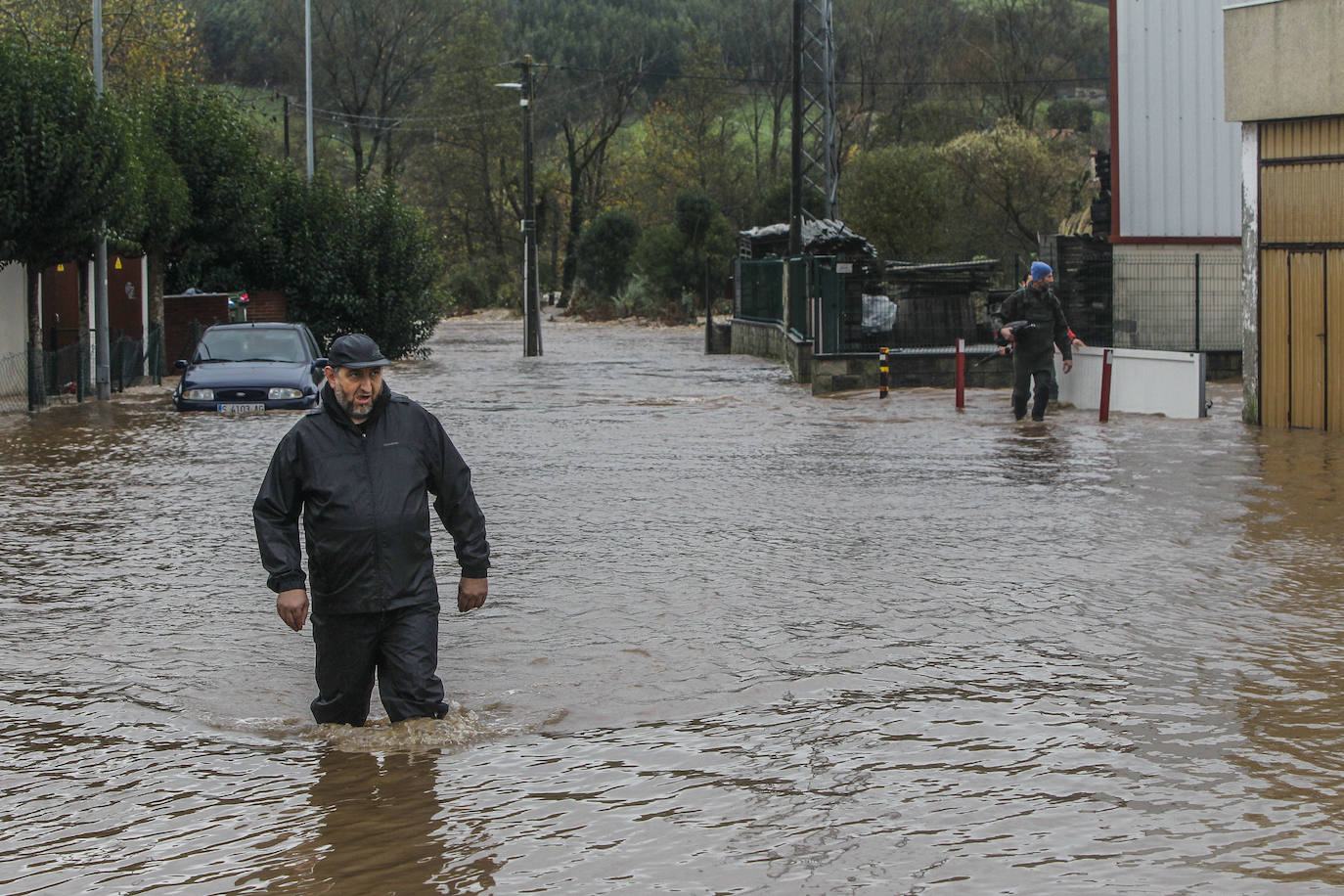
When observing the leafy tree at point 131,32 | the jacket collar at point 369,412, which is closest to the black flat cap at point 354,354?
the jacket collar at point 369,412

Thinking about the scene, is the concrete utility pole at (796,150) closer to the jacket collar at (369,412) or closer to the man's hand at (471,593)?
the man's hand at (471,593)

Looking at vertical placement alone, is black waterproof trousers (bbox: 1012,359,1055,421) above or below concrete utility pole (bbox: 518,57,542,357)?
below

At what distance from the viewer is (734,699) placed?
745cm

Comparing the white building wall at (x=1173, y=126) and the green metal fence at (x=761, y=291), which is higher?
the white building wall at (x=1173, y=126)

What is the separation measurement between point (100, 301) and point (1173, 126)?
1786 centimetres

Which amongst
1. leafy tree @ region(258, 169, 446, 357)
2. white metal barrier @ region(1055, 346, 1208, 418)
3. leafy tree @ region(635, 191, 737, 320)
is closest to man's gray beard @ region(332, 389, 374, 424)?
white metal barrier @ region(1055, 346, 1208, 418)

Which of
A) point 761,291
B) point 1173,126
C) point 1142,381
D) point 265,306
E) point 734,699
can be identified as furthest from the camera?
point 761,291

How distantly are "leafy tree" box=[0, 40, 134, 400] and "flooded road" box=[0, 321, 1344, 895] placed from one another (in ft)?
34.9

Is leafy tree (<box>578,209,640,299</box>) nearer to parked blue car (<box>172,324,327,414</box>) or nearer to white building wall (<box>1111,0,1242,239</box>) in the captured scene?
white building wall (<box>1111,0,1242,239</box>)

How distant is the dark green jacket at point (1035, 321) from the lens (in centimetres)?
2062

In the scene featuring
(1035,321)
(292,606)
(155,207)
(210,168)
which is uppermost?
(210,168)

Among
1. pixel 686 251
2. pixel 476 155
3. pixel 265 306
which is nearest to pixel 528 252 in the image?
pixel 265 306

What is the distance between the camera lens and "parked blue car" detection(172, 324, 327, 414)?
918 inches

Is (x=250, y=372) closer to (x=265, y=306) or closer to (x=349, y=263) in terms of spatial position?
(x=265, y=306)
